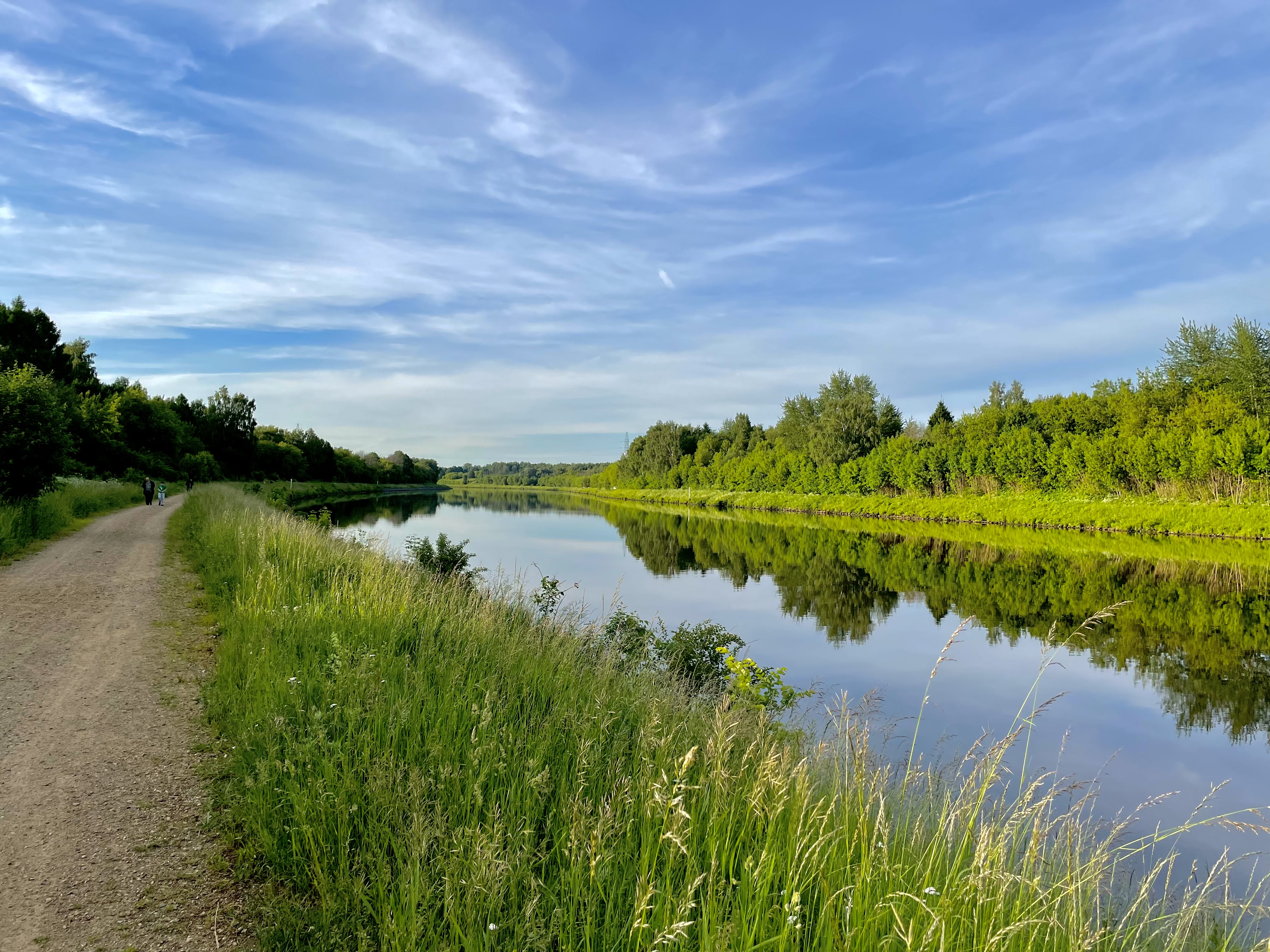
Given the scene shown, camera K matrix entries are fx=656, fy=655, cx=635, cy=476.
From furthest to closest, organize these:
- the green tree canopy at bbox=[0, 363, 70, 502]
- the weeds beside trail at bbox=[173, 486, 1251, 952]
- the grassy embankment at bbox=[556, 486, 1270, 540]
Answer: the grassy embankment at bbox=[556, 486, 1270, 540], the green tree canopy at bbox=[0, 363, 70, 502], the weeds beside trail at bbox=[173, 486, 1251, 952]

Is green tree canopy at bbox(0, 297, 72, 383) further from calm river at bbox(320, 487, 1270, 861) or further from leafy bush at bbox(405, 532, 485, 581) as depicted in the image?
leafy bush at bbox(405, 532, 485, 581)

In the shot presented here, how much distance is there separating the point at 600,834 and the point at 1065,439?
209 feet

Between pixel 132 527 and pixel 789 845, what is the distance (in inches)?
1033

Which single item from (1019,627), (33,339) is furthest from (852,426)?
(33,339)

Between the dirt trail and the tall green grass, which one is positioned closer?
the dirt trail

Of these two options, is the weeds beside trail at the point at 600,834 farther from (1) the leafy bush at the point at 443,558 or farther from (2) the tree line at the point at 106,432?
(2) the tree line at the point at 106,432

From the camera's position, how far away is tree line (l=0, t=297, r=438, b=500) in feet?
60.8

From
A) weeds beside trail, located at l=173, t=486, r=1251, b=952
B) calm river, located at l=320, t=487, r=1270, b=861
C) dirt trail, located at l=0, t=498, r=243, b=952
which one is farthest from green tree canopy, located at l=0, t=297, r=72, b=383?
weeds beside trail, located at l=173, t=486, r=1251, b=952

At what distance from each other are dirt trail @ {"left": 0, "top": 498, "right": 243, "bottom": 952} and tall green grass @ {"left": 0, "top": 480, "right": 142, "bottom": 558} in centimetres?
793

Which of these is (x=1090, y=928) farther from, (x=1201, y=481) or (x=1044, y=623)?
(x=1201, y=481)

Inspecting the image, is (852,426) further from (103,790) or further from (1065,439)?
(103,790)

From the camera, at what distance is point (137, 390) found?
68625 millimetres

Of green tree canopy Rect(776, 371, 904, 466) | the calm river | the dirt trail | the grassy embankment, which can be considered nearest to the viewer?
the dirt trail

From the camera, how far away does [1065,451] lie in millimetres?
52781
